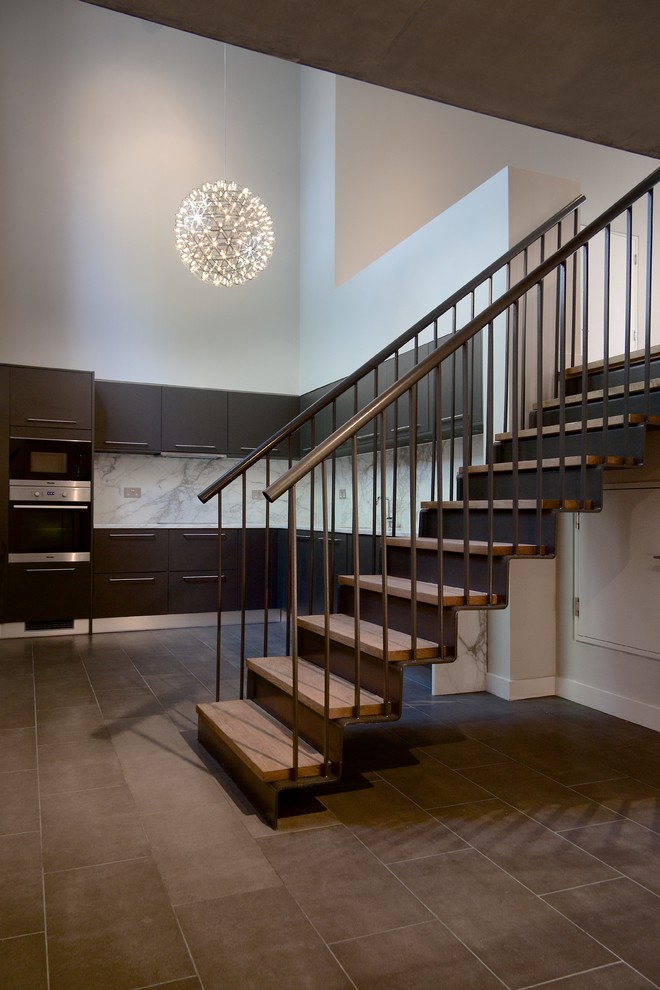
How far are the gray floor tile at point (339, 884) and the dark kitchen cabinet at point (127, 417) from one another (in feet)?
13.6

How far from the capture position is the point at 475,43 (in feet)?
5.60

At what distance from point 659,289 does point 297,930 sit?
5.04 metres

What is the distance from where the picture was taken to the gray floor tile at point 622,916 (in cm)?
159

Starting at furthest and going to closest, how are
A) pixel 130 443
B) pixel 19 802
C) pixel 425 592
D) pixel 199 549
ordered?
pixel 199 549, pixel 130 443, pixel 425 592, pixel 19 802

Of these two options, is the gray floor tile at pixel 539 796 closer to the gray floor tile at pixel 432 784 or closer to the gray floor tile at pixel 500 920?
the gray floor tile at pixel 432 784

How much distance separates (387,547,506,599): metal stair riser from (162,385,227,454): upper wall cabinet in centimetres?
311

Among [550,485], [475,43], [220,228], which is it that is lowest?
[550,485]

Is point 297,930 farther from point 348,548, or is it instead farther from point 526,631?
point 348,548

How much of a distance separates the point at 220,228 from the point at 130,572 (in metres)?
2.67

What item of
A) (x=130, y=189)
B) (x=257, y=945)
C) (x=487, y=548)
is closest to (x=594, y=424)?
(x=487, y=548)

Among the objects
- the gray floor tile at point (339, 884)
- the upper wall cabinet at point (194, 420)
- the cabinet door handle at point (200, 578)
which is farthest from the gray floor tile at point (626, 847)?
the upper wall cabinet at point (194, 420)

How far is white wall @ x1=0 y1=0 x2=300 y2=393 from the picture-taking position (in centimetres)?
575

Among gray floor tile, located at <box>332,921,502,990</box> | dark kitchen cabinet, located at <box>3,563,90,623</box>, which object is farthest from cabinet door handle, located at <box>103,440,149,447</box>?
gray floor tile, located at <box>332,921,502,990</box>

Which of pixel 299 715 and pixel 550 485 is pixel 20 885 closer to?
pixel 299 715
